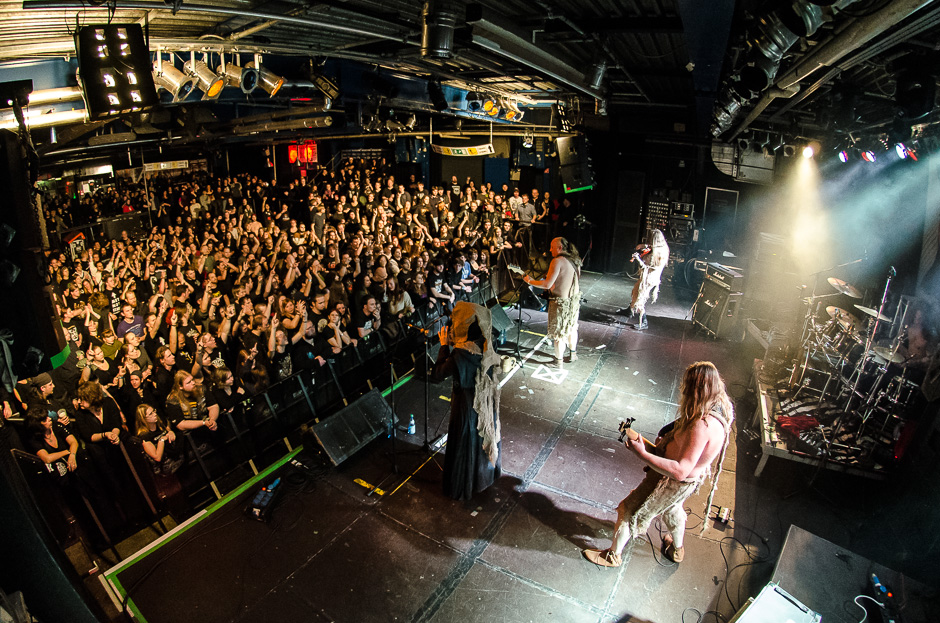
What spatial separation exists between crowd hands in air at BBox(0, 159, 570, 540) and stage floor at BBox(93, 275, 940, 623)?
1089mm

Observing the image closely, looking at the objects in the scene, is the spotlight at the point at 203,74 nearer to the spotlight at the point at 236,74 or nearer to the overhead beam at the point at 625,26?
Result: the spotlight at the point at 236,74

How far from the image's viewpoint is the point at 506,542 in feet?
13.4

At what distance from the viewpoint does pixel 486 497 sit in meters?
4.56

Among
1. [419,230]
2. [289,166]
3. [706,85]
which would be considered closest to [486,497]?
[706,85]

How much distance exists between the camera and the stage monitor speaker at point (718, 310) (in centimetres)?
814

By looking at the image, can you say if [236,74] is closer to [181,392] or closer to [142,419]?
[181,392]

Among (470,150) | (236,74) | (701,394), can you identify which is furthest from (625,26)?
(470,150)

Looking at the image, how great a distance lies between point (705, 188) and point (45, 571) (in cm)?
1236

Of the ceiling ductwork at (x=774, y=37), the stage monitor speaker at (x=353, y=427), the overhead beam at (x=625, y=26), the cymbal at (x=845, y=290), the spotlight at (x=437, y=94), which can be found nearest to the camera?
the ceiling ductwork at (x=774, y=37)

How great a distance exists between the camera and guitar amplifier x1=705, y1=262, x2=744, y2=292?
26.6ft

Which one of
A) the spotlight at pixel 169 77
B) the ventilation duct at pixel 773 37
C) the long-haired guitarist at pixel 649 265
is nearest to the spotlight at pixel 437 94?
the spotlight at pixel 169 77

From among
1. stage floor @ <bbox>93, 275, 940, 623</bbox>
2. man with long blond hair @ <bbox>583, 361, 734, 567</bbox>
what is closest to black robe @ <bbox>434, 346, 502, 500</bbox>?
stage floor @ <bbox>93, 275, 940, 623</bbox>

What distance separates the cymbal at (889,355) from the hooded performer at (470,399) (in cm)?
359

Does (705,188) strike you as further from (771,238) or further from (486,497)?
(486,497)
